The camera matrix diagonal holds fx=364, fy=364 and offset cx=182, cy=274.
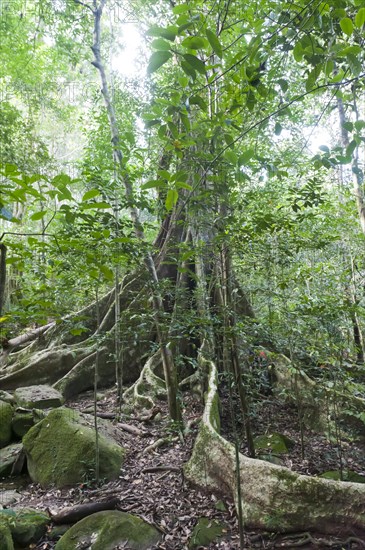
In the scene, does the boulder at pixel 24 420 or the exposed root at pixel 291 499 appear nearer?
the exposed root at pixel 291 499

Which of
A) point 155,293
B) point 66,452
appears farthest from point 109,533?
point 155,293

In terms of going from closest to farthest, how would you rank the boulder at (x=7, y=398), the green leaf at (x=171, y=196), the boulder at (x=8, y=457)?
1. the green leaf at (x=171, y=196)
2. the boulder at (x=8, y=457)
3. the boulder at (x=7, y=398)

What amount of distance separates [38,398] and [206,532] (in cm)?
370

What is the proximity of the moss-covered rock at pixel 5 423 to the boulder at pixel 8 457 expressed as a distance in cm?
18

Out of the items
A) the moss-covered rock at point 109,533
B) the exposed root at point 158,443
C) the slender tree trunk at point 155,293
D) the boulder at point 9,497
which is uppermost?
the slender tree trunk at point 155,293

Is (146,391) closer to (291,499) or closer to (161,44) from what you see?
(291,499)

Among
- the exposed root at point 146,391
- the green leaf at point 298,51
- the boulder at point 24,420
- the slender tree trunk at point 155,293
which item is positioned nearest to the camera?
Answer: the green leaf at point 298,51

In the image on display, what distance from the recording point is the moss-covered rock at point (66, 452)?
167 inches

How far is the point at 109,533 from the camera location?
3135 millimetres

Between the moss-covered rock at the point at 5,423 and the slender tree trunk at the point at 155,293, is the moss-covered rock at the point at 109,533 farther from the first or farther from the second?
the moss-covered rock at the point at 5,423

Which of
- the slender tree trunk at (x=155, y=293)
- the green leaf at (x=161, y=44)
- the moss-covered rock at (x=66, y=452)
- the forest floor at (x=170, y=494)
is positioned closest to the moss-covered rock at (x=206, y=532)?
the forest floor at (x=170, y=494)

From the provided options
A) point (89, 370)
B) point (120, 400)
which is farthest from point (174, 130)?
point (89, 370)

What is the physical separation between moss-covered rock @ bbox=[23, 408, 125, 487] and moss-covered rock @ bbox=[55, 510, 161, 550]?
94 centimetres

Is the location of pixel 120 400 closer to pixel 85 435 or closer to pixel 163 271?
pixel 85 435
